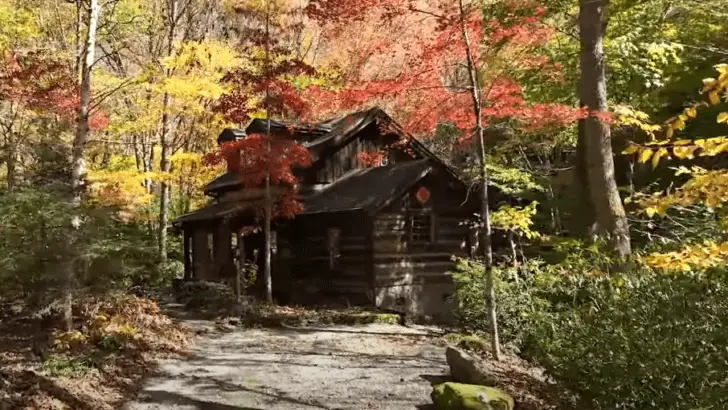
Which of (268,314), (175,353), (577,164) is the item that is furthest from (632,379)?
(268,314)

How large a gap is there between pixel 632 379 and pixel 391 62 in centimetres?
3104

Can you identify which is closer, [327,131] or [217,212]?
[217,212]

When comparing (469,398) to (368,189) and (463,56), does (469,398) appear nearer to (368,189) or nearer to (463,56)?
(463,56)

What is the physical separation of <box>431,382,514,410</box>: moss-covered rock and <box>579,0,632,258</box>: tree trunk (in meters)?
5.46

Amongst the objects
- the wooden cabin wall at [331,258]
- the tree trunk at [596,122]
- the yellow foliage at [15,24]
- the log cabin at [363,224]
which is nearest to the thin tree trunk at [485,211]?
the tree trunk at [596,122]

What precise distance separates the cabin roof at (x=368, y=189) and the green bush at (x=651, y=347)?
40.6 ft

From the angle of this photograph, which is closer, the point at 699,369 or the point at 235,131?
the point at 699,369

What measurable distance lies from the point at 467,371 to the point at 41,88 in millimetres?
15973

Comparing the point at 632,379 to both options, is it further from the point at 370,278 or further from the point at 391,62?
the point at 391,62

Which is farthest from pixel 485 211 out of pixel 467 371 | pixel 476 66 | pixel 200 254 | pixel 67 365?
pixel 200 254

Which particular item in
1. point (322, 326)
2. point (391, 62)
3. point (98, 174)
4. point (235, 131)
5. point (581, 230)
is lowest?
point (322, 326)

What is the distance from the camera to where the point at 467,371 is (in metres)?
9.23

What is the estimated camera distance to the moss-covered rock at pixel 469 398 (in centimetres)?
768

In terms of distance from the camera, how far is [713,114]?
19.4 m
